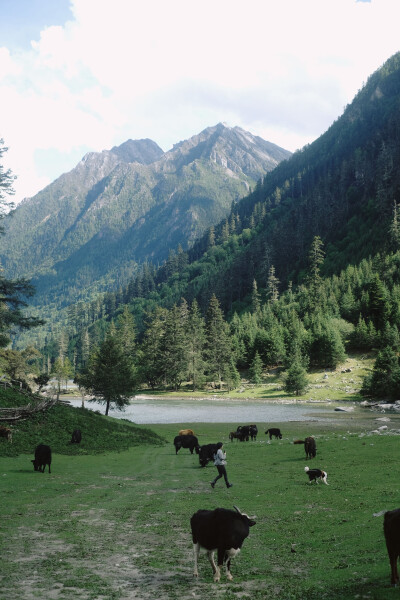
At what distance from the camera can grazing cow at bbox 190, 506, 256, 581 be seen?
32.8ft

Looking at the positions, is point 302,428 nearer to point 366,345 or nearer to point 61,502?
point 61,502

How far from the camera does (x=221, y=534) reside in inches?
393

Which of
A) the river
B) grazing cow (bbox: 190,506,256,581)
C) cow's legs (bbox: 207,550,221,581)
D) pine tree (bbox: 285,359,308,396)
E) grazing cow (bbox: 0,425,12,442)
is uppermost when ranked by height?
grazing cow (bbox: 190,506,256,581)

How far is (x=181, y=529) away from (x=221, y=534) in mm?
5239

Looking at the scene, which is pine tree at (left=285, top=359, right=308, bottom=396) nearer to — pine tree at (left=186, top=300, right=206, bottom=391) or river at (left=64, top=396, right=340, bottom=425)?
river at (left=64, top=396, right=340, bottom=425)

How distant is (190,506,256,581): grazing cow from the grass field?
0.47m

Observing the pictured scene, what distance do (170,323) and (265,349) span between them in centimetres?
3662

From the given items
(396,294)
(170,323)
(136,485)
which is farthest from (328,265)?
(136,485)

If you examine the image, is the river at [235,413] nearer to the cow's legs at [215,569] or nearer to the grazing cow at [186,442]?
the grazing cow at [186,442]

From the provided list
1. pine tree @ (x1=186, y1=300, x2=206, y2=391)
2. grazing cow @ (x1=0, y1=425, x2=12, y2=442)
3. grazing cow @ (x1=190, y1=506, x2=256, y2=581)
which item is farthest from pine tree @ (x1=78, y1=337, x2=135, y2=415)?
pine tree @ (x1=186, y1=300, x2=206, y2=391)

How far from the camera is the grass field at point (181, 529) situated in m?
9.45

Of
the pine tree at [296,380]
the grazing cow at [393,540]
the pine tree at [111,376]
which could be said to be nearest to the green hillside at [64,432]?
the pine tree at [111,376]

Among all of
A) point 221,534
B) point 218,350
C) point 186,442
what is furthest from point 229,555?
point 218,350

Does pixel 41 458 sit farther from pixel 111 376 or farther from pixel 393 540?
pixel 111 376
